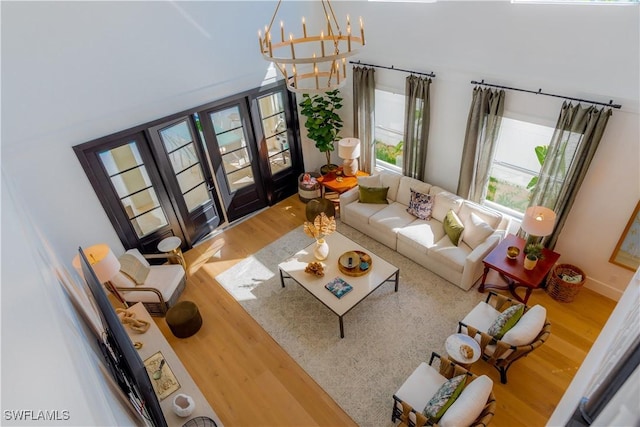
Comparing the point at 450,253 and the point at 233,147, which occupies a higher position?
the point at 233,147

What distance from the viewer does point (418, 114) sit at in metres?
5.52

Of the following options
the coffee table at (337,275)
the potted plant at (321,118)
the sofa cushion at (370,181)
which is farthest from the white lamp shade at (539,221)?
the potted plant at (321,118)

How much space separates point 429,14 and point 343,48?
1.50 metres

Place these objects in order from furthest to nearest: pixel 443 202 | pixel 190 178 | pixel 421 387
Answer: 1. pixel 190 178
2. pixel 443 202
3. pixel 421 387

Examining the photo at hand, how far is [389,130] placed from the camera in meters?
6.34

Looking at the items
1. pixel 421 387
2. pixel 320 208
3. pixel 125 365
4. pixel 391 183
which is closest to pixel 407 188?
pixel 391 183

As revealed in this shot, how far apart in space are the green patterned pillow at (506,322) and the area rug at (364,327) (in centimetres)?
71

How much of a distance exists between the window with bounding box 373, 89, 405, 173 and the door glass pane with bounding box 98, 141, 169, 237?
3.83m

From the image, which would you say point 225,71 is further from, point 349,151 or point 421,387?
point 421,387

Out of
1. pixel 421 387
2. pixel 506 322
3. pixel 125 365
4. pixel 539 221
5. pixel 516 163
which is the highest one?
pixel 125 365

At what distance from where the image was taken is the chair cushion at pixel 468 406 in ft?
9.32

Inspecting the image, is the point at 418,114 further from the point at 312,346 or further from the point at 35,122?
the point at 35,122

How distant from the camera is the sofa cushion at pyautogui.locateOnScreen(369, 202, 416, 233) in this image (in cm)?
561

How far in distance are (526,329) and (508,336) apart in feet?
0.60
